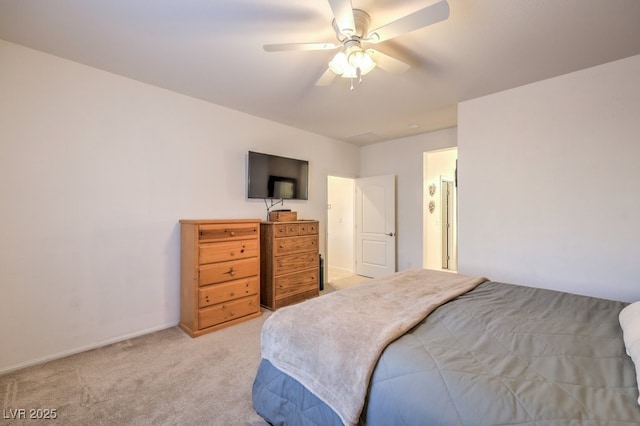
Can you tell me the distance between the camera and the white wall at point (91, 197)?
223cm

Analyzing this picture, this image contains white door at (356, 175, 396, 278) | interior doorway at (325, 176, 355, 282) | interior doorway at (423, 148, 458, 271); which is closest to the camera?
interior doorway at (423, 148, 458, 271)

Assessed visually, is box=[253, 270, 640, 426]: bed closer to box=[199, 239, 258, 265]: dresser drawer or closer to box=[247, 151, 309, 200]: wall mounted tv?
box=[199, 239, 258, 265]: dresser drawer

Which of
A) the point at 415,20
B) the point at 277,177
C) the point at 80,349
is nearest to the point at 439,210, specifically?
the point at 277,177

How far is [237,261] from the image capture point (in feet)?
10.3

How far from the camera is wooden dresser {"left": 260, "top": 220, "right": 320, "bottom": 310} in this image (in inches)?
141

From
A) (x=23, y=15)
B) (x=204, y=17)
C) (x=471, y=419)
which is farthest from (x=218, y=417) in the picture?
(x=23, y=15)

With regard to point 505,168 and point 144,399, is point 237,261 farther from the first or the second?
point 505,168

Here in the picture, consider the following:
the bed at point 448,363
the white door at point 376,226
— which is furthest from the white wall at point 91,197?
the white door at point 376,226

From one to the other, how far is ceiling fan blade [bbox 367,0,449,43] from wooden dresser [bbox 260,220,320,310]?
2.44 meters

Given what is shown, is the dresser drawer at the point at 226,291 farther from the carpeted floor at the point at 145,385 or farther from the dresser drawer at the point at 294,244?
the dresser drawer at the point at 294,244

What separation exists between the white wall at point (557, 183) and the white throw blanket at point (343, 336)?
1.55 metres

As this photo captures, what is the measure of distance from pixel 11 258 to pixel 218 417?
2.08m

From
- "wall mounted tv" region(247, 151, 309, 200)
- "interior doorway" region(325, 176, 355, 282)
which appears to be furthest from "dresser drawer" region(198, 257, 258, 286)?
"interior doorway" region(325, 176, 355, 282)

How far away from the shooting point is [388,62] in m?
2.07
